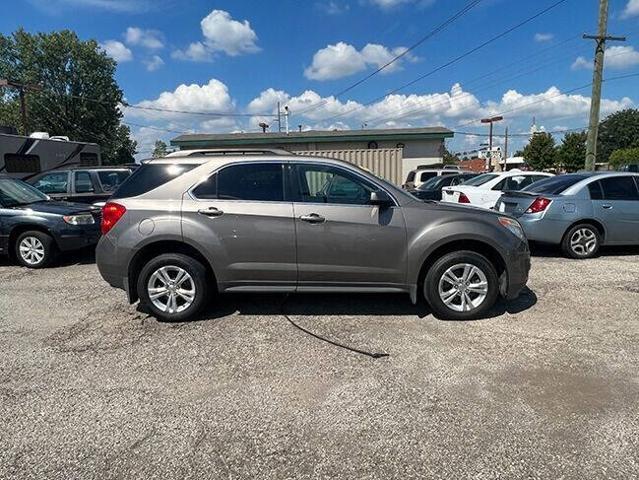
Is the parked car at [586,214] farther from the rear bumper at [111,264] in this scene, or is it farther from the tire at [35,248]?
the tire at [35,248]

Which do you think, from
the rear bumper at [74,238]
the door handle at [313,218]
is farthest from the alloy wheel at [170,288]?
the rear bumper at [74,238]

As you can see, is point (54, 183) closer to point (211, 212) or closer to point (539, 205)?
point (211, 212)

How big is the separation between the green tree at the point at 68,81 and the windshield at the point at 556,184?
43.3 meters

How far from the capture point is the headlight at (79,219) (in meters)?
7.22

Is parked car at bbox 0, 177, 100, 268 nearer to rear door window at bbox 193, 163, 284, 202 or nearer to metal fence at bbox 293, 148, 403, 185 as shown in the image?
rear door window at bbox 193, 163, 284, 202

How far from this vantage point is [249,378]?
326 cm

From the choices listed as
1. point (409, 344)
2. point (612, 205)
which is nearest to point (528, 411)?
point (409, 344)

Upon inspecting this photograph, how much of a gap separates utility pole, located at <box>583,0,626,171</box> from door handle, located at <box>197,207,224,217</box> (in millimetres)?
14816

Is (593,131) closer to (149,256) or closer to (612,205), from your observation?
(612,205)

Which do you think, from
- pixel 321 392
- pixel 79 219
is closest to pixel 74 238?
pixel 79 219

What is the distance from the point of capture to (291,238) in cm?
423

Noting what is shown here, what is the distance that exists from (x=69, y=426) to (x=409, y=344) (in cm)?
272

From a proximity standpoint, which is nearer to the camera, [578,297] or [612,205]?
[578,297]

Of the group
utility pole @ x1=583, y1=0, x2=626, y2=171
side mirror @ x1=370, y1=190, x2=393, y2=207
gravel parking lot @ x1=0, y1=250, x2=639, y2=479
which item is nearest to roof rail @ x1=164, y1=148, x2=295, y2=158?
side mirror @ x1=370, y1=190, x2=393, y2=207
